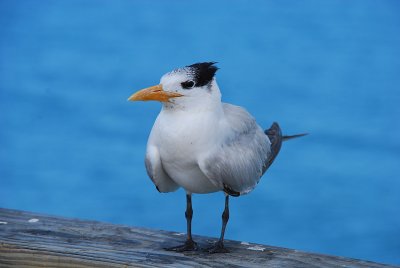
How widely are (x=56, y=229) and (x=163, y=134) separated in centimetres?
46

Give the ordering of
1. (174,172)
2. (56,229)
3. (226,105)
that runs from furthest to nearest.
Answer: (226,105) < (174,172) < (56,229)

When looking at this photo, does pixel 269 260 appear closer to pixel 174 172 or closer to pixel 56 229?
pixel 174 172

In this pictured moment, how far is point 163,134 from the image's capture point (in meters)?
2.52

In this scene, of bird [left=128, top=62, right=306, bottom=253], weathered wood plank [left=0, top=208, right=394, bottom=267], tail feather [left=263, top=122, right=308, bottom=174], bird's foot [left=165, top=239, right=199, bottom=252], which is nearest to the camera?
weathered wood plank [left=0, top=208, right=394, bottom=267]

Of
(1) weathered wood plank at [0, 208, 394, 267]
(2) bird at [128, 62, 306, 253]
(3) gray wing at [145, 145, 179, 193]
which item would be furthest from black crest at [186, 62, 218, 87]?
(1) weathered wood plank at [0, 208, 394, 267]

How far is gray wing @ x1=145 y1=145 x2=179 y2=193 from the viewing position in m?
2.58

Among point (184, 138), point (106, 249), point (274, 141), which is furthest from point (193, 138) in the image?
point (274, 141)

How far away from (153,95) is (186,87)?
0.40 feet

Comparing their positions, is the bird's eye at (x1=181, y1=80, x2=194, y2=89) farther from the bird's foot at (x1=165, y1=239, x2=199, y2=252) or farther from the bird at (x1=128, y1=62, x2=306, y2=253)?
the bird's foot at (x1=165, y1=239, x2=199, y2=252)

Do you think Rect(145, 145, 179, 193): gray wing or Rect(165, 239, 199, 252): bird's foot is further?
Rect(145, 145, 179, 193): gray wing

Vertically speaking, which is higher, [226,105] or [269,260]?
[226,105]

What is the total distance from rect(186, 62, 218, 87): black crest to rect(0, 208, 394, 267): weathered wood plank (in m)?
0.52

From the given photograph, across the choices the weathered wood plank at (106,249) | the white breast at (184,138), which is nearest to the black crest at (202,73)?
the white breast at (184,138)

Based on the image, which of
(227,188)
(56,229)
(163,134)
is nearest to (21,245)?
(56,229)
